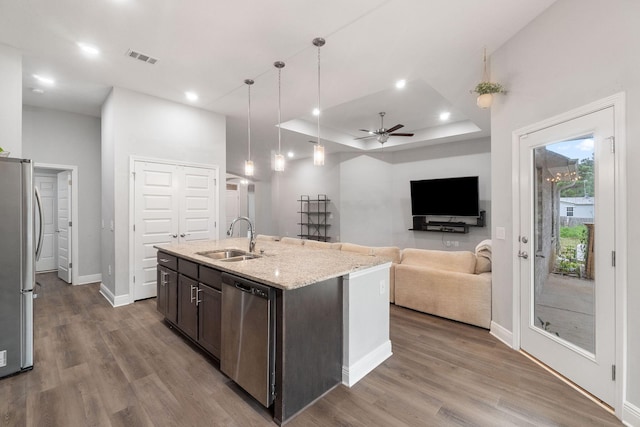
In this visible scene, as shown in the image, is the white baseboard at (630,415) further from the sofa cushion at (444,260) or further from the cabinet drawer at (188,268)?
the cabinet drawer at (188,268)

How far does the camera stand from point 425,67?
347 centimetres

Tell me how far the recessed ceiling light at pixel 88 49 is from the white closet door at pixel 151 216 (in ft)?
4.73

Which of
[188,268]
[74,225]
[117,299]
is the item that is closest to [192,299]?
[188,268]

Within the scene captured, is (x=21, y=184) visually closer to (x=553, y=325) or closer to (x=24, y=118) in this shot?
(x=24, y=118)

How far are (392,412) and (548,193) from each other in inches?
86.9

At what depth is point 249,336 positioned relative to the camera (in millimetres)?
1949

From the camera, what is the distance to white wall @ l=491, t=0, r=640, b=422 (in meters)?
1.83

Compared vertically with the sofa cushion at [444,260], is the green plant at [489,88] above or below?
above

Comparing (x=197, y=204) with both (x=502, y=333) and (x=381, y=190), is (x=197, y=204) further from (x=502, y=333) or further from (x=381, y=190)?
(x=381, y=190)

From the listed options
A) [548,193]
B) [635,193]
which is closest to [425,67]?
[548,193]

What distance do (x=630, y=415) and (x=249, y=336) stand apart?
2444 millimetres

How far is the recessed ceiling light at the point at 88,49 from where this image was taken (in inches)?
121

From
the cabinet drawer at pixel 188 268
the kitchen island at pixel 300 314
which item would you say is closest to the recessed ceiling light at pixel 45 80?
the kitchen island at pixel 300 314

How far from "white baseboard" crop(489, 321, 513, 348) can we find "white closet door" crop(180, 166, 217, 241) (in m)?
4.23
